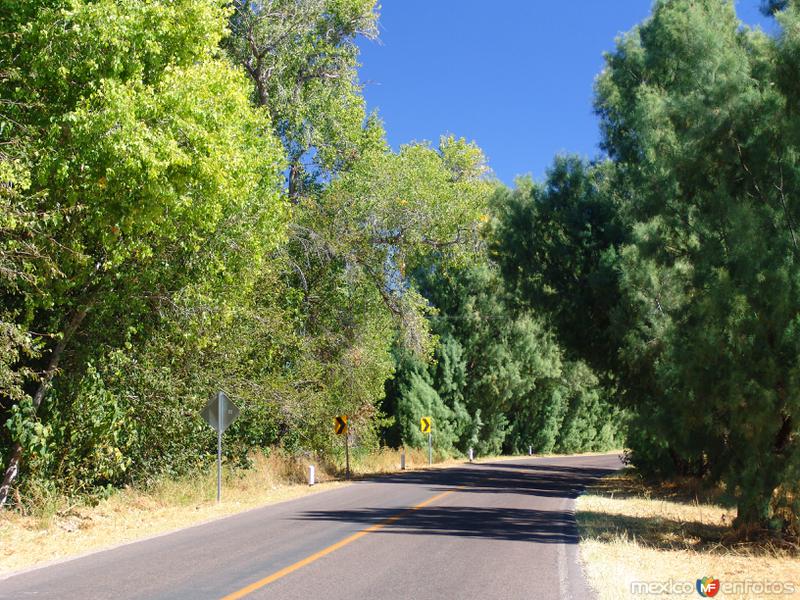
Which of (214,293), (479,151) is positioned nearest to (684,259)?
(214,293)

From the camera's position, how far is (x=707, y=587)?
10414 millimetres

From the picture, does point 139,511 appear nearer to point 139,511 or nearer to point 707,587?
point 139,511

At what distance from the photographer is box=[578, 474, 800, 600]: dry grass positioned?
423 inches

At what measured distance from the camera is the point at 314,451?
103ft

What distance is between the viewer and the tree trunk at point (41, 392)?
15.9 m

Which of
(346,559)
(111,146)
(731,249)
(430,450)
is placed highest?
(111,146)

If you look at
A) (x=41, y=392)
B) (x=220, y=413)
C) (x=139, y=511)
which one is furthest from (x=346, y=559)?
(x=220, y=413)

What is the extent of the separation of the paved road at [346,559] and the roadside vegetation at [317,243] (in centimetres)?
364

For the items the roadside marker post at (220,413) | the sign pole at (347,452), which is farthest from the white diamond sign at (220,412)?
the sign pole at (347,452)

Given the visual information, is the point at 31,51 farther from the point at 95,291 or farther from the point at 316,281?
the point at 316,281

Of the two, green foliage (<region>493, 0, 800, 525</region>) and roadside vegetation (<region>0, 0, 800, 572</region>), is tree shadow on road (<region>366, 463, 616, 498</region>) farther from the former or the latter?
green foliage (<region>493, 0, 800, 525</region>)

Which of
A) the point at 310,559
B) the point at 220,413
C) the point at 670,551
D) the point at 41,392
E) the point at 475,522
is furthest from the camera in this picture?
the point at 220,413

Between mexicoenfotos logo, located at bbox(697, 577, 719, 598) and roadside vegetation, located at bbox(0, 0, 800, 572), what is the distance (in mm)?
3992

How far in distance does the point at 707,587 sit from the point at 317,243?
20.8 m
